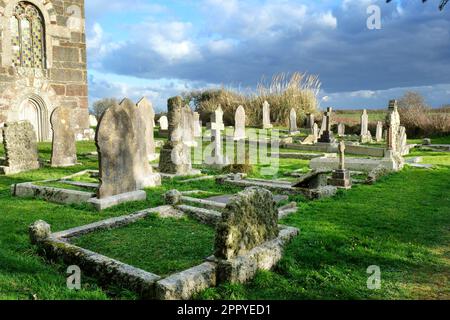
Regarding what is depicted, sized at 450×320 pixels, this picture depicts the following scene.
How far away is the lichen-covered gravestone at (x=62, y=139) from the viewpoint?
1347 centimetres

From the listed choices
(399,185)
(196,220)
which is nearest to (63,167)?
(196,220)

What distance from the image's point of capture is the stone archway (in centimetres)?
2034

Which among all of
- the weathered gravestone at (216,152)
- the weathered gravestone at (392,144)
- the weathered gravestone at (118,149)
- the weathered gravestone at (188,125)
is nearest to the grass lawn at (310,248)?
the weathered gravestone at (118,149)

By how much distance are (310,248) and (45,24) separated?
769 inches

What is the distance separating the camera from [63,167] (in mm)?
13414

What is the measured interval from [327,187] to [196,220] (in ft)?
11.7

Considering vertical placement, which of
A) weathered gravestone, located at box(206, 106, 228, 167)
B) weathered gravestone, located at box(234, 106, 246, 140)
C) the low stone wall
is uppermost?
weathered gravestone, located at box(234, 106, 246, 140)

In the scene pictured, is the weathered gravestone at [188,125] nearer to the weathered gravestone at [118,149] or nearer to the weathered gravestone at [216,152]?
the weathered gravestone at [216,152]

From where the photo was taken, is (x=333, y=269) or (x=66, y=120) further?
(x=66, y=120)

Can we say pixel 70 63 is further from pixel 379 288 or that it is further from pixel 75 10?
pixel 379 288

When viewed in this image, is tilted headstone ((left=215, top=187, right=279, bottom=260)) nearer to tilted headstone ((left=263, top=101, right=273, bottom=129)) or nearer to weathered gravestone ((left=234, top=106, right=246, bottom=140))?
weathered gravestone ((left=234, top=106, right=246, bottom=140))

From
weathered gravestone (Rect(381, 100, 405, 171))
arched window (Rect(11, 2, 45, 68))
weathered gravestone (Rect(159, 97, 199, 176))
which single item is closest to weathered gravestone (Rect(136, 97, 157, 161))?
weathered gravestone (Rect(159, 97, 199, 176))

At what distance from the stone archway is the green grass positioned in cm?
1594
